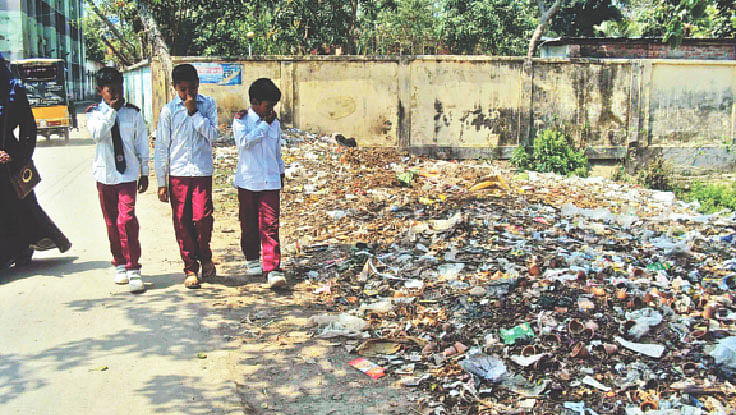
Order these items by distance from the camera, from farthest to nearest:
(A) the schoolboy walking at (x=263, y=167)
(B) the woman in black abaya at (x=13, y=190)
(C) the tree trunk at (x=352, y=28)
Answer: (C) the tree trunk at (x=352, y=28) → (B) the woman in black abaya at (x=13, y=190) → (A) the schoolboy walking at (x=263, y=167)

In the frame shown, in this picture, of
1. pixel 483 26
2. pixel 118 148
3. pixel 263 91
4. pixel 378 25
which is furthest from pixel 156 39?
pixel 378 25

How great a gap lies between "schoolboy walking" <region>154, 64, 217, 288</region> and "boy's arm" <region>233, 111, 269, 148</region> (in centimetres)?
21

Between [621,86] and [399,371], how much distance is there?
492 inches

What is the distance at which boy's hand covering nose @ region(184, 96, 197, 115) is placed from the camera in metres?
5.59

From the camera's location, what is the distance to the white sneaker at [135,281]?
5.57 meters

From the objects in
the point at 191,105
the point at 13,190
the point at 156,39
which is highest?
the point at 156,39

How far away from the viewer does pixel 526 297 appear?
4.95 meters

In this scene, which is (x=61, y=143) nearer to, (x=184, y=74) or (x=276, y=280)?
(x=184, y=74)

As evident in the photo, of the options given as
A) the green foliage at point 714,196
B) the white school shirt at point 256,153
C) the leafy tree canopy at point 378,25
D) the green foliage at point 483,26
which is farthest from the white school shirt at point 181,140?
the green foliage at point 483,26

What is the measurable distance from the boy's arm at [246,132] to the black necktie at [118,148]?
92cm

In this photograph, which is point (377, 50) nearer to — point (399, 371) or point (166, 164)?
point (166, 164)

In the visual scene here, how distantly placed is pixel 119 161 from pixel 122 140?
7.2 inches

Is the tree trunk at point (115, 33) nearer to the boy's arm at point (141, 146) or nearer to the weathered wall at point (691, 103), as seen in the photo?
the weathered wall at point (691, 103)

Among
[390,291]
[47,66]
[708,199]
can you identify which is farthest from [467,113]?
[47,66]
